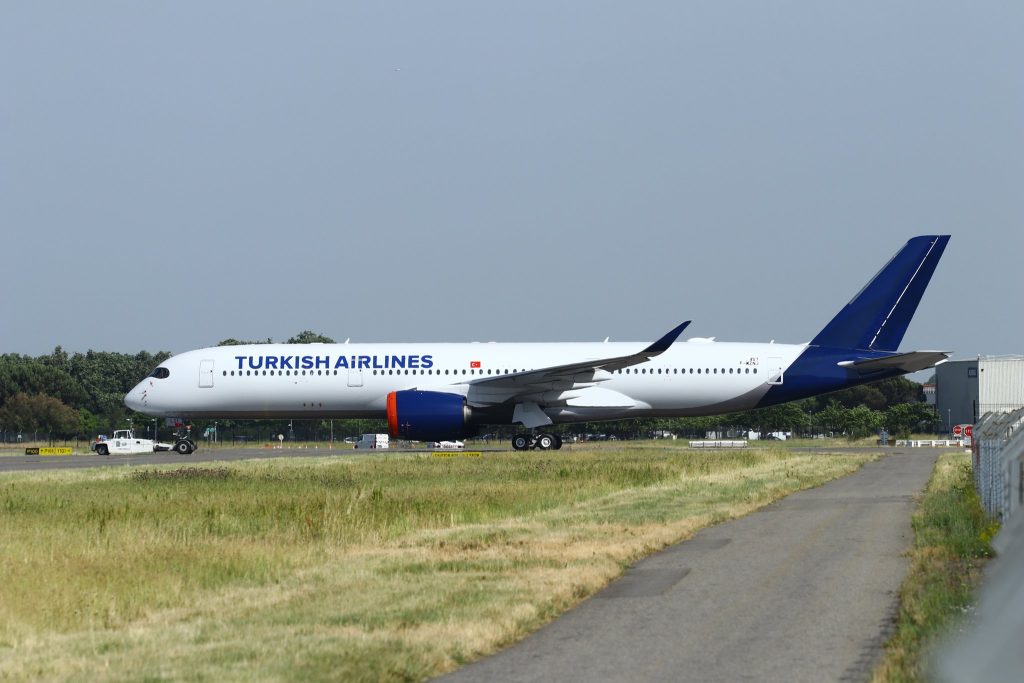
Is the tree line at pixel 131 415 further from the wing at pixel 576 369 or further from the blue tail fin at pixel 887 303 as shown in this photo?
the wing at pixel 576 369

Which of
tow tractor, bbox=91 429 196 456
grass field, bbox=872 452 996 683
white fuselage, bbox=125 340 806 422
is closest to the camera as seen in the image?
grass field, bbox=872 452 996 683

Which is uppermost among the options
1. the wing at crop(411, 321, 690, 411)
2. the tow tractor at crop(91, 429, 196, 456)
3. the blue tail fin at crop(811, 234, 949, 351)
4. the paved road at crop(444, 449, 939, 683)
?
the blue tail fin at crop(811, 234, 949, 351)

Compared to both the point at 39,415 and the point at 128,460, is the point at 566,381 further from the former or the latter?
the point at 39,415

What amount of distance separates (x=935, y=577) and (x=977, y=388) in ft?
254

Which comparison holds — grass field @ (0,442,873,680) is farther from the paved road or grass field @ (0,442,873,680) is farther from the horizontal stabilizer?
the horizontal stabilizer

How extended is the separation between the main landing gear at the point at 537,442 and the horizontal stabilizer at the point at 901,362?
432 inches

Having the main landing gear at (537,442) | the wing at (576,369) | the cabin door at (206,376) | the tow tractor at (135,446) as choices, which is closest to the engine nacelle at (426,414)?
the wing at (576,369)

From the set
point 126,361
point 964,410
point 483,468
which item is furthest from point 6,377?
point 483,468

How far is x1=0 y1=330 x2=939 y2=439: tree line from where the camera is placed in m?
96.1

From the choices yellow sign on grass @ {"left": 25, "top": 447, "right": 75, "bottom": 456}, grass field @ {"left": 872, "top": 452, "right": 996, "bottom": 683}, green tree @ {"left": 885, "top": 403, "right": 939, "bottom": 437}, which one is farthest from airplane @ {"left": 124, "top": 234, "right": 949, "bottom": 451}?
green tree @ {"left": 885, "top": 403, "right": 939, "bottom": 437}

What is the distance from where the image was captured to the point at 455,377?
151 ft

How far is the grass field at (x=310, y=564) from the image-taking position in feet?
29.7

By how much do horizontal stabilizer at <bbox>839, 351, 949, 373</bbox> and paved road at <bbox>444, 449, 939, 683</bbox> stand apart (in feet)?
91.7

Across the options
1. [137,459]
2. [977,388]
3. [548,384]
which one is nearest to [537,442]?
[548,384]
